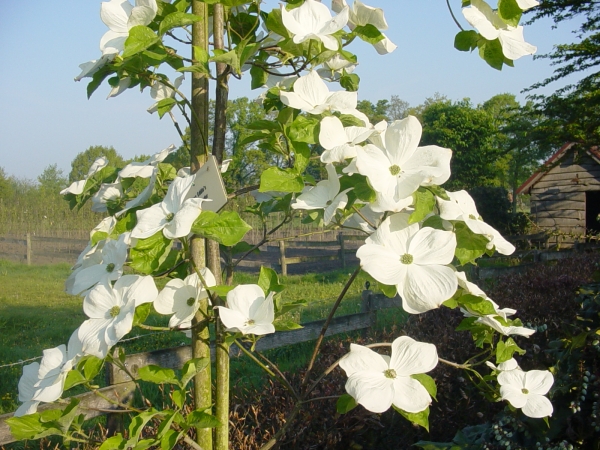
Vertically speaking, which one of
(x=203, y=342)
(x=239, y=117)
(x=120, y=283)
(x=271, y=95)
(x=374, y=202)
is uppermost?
(x=239, y=117)

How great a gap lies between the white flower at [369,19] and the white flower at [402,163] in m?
0.30

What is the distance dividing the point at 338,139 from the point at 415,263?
0.83ft

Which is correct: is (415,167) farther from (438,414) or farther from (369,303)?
(369,303)

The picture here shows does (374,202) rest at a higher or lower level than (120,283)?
higher

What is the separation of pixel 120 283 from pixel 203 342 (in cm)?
32

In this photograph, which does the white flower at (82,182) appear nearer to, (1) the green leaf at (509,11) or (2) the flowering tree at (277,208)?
(2) the flowering tree at (277,208)

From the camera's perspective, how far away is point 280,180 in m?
0.95

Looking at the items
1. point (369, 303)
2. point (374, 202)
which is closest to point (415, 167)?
point (374, 202)

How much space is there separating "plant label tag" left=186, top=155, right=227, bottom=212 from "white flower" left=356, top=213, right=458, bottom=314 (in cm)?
27

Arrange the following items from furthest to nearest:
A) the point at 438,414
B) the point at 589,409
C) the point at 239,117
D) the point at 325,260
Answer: the point at 239,117 < the point at 325,260 < the point at 438,414 < the point at 589,409

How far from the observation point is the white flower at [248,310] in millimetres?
883

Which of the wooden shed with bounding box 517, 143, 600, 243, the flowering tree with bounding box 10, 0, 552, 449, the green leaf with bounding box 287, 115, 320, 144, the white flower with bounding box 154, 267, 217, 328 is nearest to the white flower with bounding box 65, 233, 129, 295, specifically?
the flowering tree with bounding box 10, 0, 552, 449

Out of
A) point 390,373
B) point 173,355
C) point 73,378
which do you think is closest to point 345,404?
point 390,373

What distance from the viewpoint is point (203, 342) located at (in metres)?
1.13
